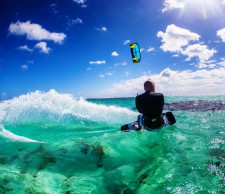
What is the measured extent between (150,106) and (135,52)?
118 inches

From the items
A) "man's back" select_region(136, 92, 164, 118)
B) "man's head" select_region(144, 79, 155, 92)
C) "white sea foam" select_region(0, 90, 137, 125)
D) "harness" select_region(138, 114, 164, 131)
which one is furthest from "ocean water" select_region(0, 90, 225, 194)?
"white sea foam" select_region(0, 90, 137, 125)

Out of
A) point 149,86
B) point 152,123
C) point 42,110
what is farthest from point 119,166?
point 42,110

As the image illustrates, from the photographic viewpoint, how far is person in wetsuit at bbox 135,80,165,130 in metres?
5.84

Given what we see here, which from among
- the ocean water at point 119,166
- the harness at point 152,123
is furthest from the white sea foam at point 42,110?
the harness at point 152,123

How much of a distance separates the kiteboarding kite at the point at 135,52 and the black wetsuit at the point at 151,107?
2259 mm

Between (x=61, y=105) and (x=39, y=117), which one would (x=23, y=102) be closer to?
(x=39, y=117)

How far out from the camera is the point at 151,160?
14.8 ft

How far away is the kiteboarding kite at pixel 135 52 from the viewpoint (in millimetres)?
7512

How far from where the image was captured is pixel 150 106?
5.91 metres

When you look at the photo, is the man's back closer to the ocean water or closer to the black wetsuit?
the black wetsuit

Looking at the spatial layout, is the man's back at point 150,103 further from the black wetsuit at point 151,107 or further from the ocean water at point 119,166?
the ocean water at point 119,166

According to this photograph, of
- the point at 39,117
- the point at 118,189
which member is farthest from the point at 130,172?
the point at 39,117

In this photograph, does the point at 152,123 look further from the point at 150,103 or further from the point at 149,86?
the point at 149,86

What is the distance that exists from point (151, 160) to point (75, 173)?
2.14 metres
